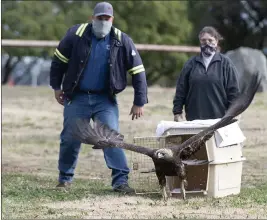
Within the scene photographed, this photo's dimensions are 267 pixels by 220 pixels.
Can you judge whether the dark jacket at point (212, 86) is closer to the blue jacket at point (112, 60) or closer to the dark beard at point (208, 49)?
the dark beard at point (208, 49)

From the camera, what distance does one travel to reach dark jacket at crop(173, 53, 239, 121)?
26.1ft

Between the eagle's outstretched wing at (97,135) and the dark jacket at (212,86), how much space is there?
929 mm

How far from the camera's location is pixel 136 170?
25.4 feet

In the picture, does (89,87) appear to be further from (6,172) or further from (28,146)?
(28,146)

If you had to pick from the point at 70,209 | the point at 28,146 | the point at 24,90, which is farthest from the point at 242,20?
the point at 70,209

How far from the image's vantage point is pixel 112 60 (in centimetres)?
785

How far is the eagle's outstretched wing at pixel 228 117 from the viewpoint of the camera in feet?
23.3

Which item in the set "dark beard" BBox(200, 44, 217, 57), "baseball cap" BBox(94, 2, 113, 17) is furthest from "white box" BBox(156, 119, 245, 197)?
"baseball cap" BBox(94, 2, 113, 17)

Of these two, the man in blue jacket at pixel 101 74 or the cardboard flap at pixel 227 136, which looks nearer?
the cardboard flap at pixel 227 136

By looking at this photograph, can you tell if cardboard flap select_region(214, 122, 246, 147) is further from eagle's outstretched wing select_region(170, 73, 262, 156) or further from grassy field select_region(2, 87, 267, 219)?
grassy field select_region(2, 87, 267, 219)

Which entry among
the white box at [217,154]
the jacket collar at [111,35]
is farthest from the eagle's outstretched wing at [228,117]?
the jacket collar at [111,35]

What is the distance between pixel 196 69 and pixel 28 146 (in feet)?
16.3

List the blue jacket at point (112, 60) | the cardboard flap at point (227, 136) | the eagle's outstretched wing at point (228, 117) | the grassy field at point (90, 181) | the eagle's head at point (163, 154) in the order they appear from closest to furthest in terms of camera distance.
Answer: the grassy field at point (90, 181) → the eagle's outstretched wing at point (228, 117) → the eagle's head at point (163, 154) → the cardboard flap at point (227, 136) → the blue jacket at point (112, 60)

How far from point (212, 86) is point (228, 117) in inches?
35.5
